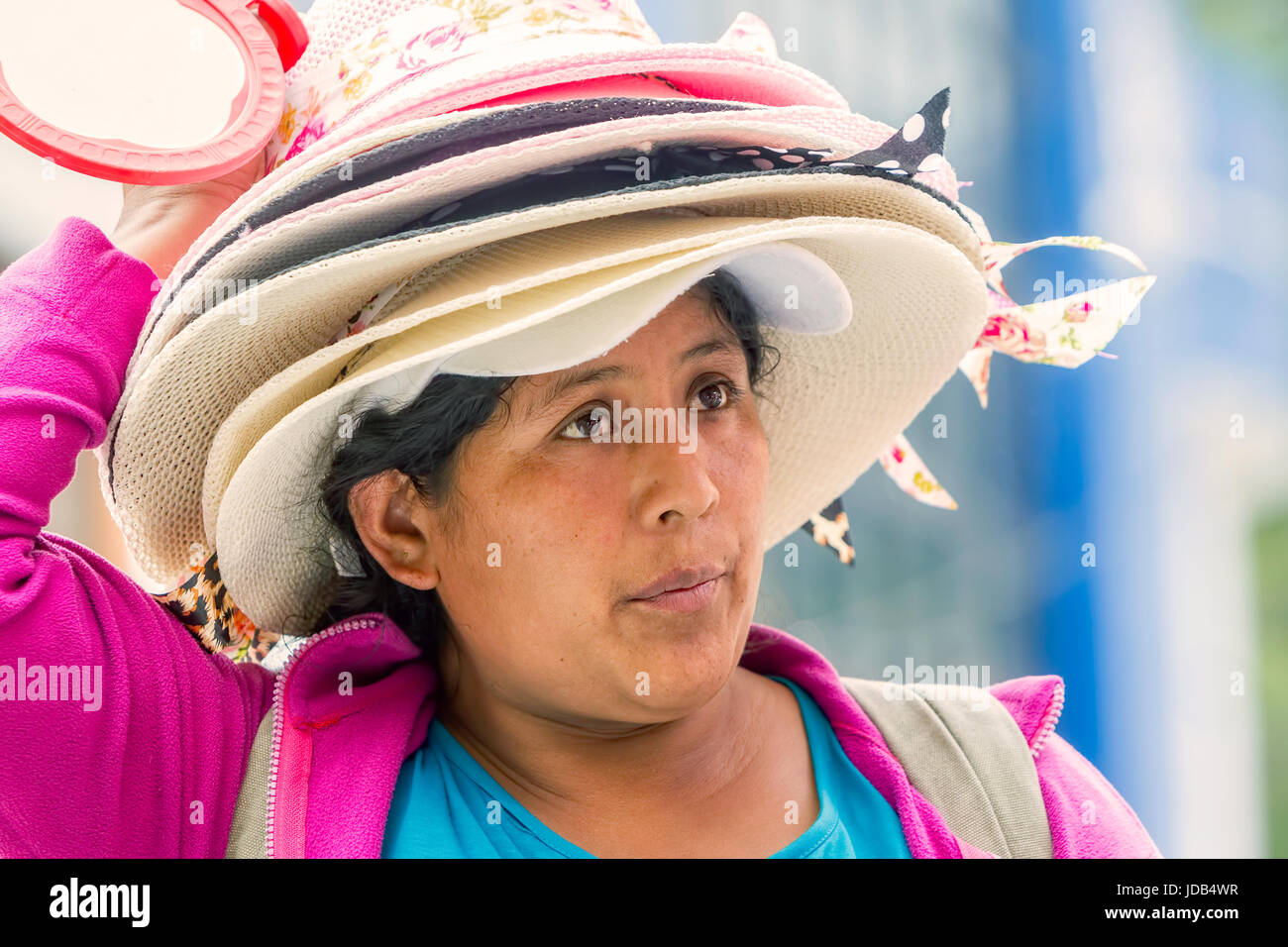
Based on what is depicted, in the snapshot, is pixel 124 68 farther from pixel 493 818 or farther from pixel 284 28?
pixel 493 818

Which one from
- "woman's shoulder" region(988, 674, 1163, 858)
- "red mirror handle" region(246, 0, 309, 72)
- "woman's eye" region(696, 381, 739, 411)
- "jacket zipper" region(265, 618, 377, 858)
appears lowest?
"woman's shoulder" region(988, 674, 1163, 858)

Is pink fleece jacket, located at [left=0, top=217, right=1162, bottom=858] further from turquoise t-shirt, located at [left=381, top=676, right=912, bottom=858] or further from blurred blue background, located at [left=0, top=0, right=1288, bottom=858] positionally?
blurred blue background, located at [left=0, top=0, right=1288, bottom=858]

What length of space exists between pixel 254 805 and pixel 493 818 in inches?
8.8

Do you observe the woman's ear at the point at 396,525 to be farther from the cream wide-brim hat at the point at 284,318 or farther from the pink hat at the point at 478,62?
the pink hat at the point at 478,62

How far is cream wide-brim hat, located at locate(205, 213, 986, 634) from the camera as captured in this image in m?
0.92

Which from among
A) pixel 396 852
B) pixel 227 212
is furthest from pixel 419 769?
pixel 227 212

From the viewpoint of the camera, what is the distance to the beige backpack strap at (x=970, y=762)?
116cm

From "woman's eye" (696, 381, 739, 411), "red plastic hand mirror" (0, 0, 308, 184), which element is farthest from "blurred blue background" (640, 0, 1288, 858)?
"red plastic hand mirror" (0, 0, 308, 184)

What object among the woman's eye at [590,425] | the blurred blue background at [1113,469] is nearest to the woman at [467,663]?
the woman's eye at [590,425]

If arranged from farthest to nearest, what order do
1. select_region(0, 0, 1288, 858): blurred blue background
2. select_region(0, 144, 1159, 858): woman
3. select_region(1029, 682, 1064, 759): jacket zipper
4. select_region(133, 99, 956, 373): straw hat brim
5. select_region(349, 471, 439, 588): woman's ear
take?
select_region(0, 0, 1288, 858): blurred blue background < select_region(1029, 682, 1064, 759): jacket zipper < select_region(349, 471, 439, 588): woman's ear < select_region(0, 144, 1159, 858): woman < select_region(133, 99, 956, 373): straw hat brim

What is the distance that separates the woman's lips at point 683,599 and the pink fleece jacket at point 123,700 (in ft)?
1.01

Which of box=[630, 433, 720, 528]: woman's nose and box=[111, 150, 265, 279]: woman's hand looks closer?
box=[630, 433, 720, 528]: woman's nose
